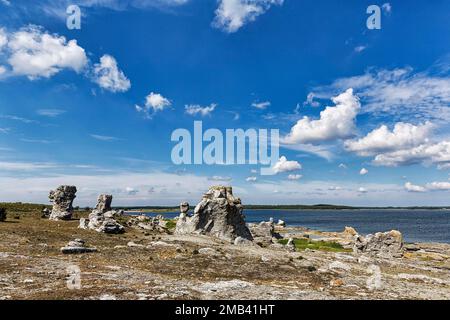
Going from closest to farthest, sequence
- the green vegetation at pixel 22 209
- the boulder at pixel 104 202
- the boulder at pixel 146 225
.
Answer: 1. the boulder at pixel 146 225
2. the boulder at pixel 104 202
3. the green vegetation at pixel 22 209

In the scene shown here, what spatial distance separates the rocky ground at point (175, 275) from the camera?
21766mm

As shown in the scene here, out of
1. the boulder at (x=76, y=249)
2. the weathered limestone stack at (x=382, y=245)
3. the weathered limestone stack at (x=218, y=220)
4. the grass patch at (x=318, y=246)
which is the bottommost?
the grass patch at (x=318, y=246)

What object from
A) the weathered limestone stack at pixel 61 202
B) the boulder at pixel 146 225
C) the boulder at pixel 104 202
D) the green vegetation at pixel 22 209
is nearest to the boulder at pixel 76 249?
the boulder at pixel 146 225

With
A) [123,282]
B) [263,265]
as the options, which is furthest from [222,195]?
[123,282]

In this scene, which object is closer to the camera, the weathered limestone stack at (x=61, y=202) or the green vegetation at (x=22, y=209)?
the weathered limestone stack at (x=61, y=202)

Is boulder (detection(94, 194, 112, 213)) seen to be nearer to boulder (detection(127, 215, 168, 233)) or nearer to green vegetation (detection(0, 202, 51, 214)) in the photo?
boulder (detection(127, 215, 168, 233))

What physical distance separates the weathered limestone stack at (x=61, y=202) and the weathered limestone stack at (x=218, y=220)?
90.7 feet

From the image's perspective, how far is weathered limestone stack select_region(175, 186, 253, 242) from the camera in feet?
182

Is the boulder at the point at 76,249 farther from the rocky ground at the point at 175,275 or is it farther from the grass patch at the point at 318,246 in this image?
the grass patch at the point at 318,246

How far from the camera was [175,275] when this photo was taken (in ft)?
92.0

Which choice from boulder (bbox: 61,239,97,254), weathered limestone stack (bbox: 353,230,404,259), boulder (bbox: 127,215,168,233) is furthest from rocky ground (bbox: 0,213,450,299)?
weathered limestone stack (bbox: 353,230,404,259)

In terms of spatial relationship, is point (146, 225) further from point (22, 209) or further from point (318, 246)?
point (22, 209)
